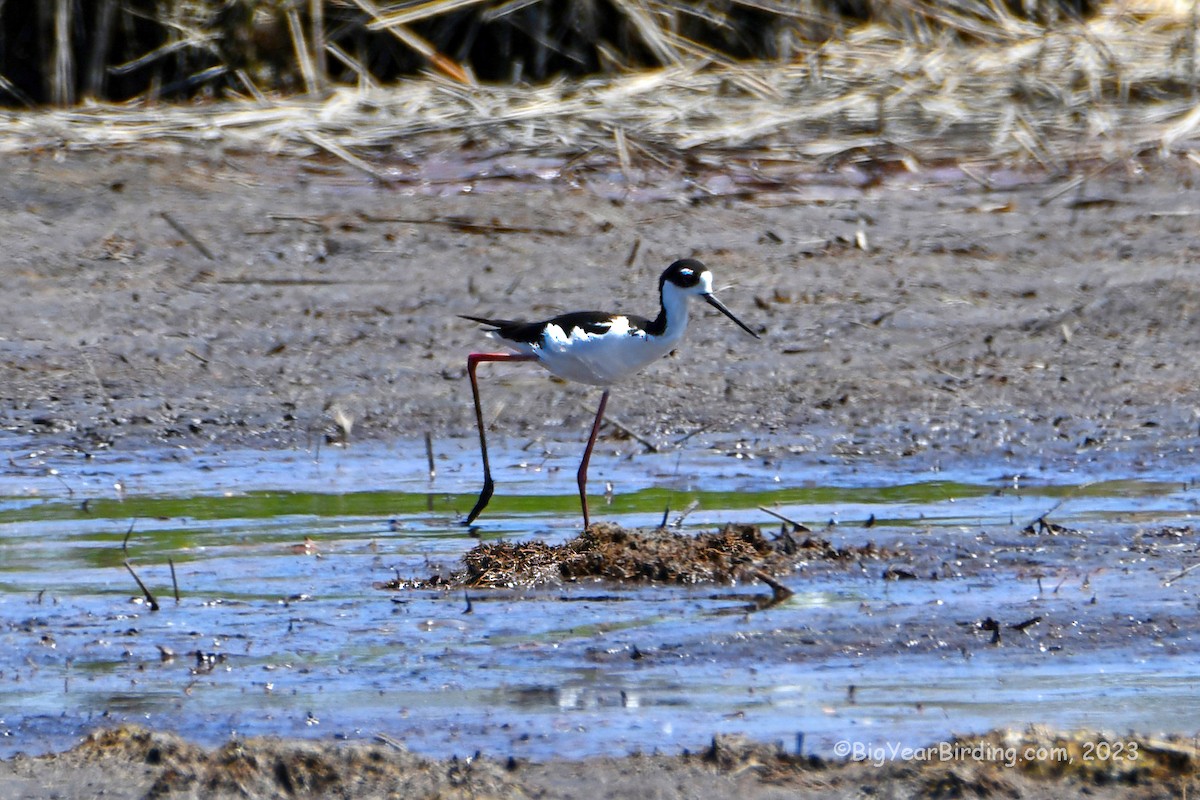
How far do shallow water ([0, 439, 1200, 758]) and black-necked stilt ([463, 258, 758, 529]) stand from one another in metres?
0.45

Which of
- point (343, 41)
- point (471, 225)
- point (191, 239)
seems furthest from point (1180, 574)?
point (343, 41)

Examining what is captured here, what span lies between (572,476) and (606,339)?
2.74ft

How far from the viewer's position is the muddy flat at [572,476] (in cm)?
453

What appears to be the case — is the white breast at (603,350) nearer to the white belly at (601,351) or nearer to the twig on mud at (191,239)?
the white belly at (601,351)

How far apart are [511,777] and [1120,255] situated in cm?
731

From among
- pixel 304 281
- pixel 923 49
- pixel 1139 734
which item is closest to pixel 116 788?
pixel 1139 734

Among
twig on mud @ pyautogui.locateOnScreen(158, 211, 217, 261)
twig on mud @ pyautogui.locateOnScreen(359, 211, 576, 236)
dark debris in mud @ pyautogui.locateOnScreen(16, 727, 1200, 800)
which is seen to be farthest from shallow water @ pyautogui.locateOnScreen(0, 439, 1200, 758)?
twig on mud @ pyautogui.locateOnScreen(359, 211, 576, 236)

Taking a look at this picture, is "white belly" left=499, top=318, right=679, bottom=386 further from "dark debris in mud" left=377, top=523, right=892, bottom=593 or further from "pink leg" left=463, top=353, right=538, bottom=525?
"dark debris in mud" left=377, top=523, right=892, bottom=593

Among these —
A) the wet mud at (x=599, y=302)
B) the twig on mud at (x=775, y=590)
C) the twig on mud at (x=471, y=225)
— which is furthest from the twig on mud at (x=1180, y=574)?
the twig on mud at (x=471, y=225)

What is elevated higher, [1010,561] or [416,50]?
[416,50]

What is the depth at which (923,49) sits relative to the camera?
1349cm

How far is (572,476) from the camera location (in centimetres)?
760

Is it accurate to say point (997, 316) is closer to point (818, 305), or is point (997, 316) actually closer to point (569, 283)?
point (818, 305)

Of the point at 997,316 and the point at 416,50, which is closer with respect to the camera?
the point at 997,316
